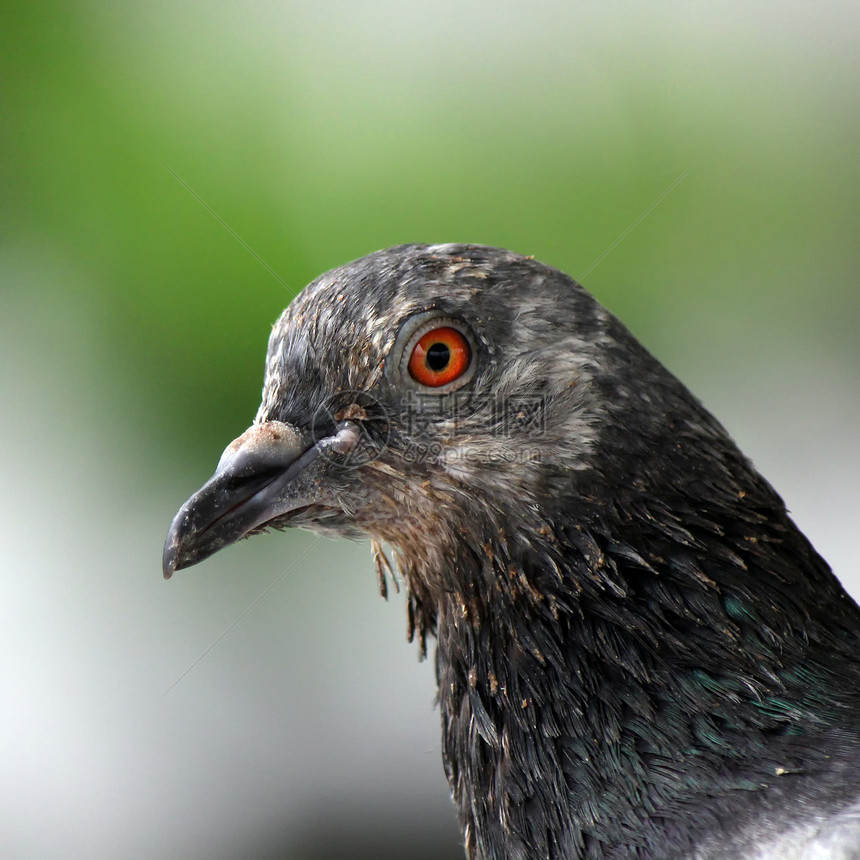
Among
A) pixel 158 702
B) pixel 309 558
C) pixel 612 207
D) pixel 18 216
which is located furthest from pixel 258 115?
pixel 158 702

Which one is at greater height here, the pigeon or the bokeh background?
the bokeh background

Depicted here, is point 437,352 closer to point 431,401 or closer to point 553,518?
point 431,401

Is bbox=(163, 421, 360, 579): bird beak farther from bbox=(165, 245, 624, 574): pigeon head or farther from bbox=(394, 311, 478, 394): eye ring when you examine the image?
bbox=(394, 311, 478, 394): eye ring

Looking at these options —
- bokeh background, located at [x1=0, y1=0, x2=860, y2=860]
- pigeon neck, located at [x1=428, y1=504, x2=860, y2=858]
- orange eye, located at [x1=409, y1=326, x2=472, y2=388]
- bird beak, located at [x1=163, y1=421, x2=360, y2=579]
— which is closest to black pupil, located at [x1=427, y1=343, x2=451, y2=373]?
orange eye, located at [x1=409, y1=326, x2=472, y2=388]

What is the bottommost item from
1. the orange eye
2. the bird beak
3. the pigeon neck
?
the pigeon neck

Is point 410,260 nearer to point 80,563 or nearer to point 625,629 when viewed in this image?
point 625,629

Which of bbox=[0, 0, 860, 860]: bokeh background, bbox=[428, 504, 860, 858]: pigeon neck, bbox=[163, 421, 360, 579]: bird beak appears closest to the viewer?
bbox=[428, 504, 860, 858]: pigeon neck

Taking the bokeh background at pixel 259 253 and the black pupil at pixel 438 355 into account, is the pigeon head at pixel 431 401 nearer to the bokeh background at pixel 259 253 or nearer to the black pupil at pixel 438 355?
the black pupil at pixel 438 355

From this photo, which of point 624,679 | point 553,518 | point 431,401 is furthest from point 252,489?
point 624,679
